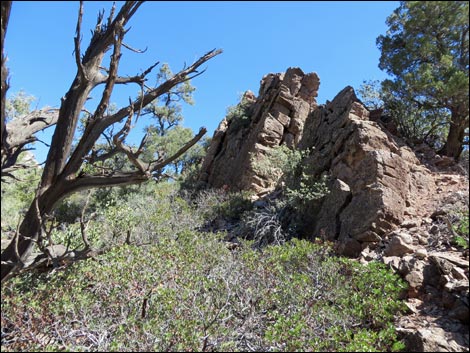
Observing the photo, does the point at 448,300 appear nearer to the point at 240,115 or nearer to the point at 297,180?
the point at 297,180

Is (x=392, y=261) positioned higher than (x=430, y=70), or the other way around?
(x=430, y=70)

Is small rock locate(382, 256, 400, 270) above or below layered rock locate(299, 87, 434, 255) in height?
below

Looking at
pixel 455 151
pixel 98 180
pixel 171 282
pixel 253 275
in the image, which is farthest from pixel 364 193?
pixel 98 180

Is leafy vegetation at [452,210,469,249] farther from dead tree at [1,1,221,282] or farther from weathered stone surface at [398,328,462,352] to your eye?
dead tree at [1,1,221,282]

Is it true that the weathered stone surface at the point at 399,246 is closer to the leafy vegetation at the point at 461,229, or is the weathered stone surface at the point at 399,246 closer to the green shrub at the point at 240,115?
the leafy vegetation at the point at 461,229

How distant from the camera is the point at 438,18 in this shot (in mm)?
9727

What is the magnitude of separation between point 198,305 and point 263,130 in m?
12.0

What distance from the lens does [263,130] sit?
16.0 m

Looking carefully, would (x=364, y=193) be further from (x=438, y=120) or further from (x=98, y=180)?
(x=98, y=180)

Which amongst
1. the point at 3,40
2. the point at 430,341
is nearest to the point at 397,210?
the point at 430,341

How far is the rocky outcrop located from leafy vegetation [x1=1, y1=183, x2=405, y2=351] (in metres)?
8.51

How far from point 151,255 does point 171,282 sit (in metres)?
0.94

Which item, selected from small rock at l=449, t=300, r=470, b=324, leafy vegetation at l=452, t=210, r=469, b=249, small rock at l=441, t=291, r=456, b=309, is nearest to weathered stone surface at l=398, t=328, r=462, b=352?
small rock at l=449, t=300, r=470, b=324

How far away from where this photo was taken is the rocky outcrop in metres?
15.5
